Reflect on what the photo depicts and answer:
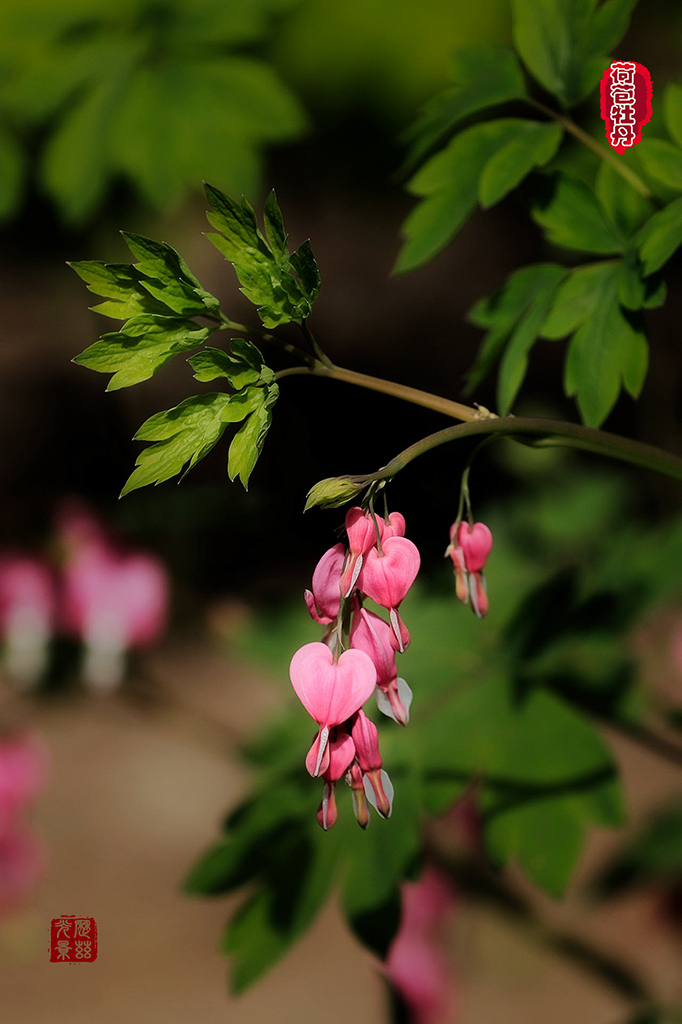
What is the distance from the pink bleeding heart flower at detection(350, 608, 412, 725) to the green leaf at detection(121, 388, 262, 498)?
5.9 inches

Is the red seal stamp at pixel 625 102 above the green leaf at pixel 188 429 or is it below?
above

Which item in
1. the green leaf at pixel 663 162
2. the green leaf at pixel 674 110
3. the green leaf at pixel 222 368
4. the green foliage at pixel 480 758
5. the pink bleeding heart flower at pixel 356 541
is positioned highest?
the green leaf at pixel 674 110

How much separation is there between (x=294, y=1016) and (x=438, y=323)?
5.82 ft

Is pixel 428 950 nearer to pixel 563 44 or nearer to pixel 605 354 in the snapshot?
pixel 605 354

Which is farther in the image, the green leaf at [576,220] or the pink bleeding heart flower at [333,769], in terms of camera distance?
the green leaf at [576,220]

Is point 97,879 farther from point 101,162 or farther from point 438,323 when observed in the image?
point 438,323

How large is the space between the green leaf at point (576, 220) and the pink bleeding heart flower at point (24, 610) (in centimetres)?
119

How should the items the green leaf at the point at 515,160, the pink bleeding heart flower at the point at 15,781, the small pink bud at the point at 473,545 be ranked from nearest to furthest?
the small pink bud at the point at 473,545 < the green leaf at the point at 515,160 < the pink bleeding heart flower at the point at 15,781

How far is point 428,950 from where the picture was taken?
4.81 ft

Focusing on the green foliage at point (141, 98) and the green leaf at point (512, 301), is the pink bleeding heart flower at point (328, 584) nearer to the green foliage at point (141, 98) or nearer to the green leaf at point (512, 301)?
the green leaf at point (512, 301)

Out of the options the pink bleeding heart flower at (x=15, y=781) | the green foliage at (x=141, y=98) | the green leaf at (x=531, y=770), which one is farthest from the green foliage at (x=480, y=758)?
the green foliage at (x=141, y=98)

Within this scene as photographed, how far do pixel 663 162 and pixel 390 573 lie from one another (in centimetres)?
40

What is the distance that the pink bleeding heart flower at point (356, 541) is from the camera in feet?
1.59

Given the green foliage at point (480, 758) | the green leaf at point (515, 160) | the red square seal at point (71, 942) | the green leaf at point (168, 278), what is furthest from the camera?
the red square seal at point (71, 942)
